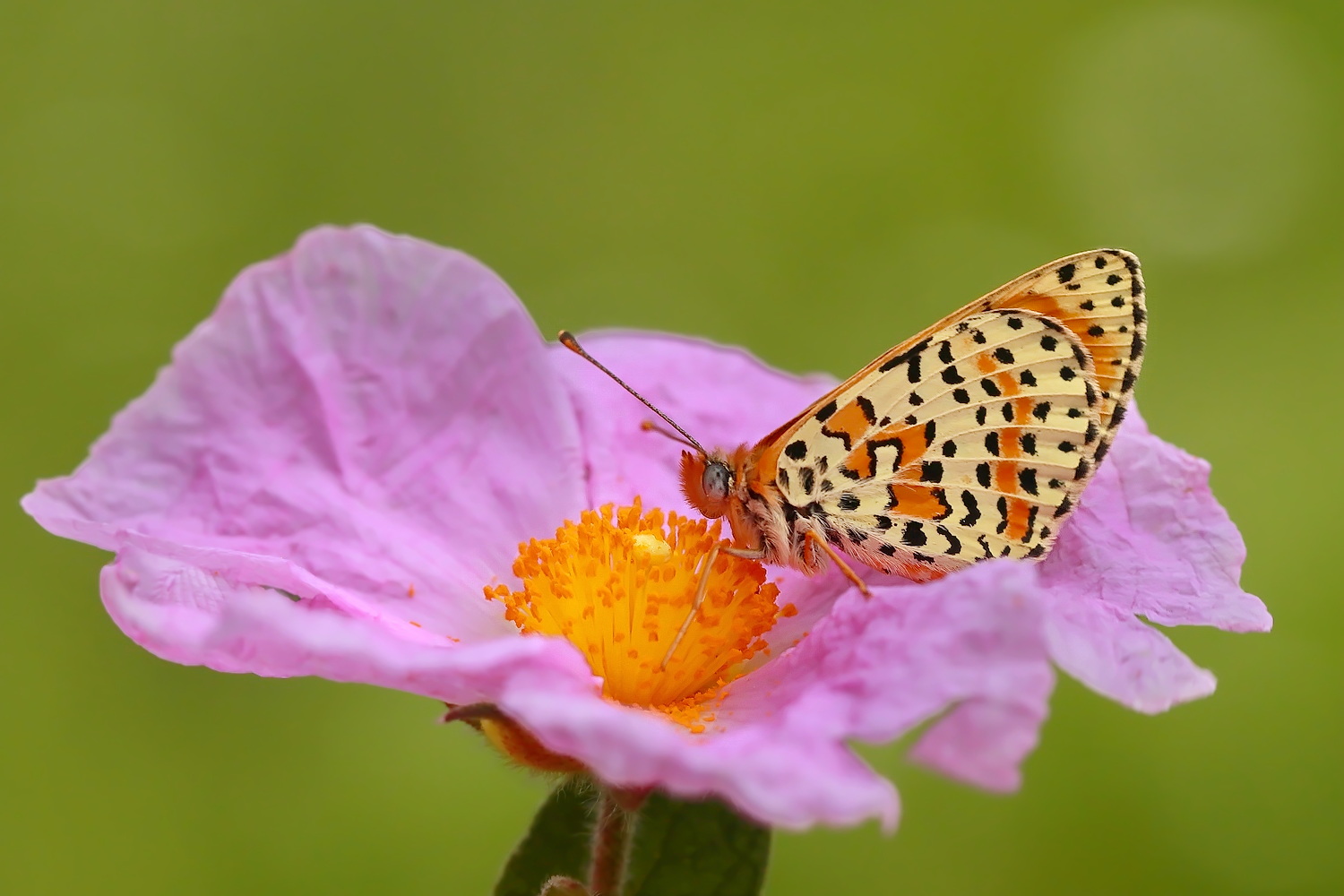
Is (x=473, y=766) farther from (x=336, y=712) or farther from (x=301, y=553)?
(x=301, y=553)

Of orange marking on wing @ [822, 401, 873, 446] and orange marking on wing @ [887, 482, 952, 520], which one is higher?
orange marking on wing @ [822, 401, 873, 446]

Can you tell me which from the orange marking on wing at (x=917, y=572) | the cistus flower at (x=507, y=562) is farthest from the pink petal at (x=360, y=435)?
the orange marking on wing at (x=917, y=572)

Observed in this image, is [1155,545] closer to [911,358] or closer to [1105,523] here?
[1105,523]

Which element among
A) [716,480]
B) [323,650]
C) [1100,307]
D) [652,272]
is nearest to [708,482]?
[716,480]

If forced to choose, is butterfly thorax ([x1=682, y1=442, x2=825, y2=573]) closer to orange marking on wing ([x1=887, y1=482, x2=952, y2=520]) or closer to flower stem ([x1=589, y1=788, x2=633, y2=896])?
orange marking on wing ([x1=887, y1=482, x2=952, y2=520])

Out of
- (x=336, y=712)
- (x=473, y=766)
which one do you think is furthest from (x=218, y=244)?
(x=473, y=766)

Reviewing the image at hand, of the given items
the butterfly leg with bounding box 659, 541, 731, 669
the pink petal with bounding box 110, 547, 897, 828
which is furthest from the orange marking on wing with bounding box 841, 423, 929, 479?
the pink petal with bounding box 110, 547, 897, 828

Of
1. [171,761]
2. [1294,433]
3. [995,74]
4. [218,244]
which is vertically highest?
[995,74]
